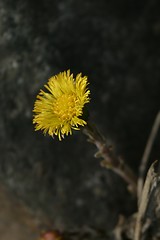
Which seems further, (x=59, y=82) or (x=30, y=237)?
(x=30, y=237)

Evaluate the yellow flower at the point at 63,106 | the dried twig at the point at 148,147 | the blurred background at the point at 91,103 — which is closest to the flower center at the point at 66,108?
the yellow flower at the point at 63,106

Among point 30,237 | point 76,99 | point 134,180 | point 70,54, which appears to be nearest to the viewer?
point 76,99

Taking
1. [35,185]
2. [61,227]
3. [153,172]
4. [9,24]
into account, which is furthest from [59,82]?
[61,227]

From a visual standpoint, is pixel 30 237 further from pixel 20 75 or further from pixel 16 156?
pixel 20 75

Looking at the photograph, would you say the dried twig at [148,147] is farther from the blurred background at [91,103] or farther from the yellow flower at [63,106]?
the yellow flower at [63,106]

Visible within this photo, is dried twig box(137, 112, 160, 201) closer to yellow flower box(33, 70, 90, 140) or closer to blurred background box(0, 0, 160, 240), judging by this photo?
blurred background box(0, 0, 160, 240)

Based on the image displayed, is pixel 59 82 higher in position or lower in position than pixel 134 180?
higher

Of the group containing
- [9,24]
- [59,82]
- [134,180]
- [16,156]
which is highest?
[9,24]
